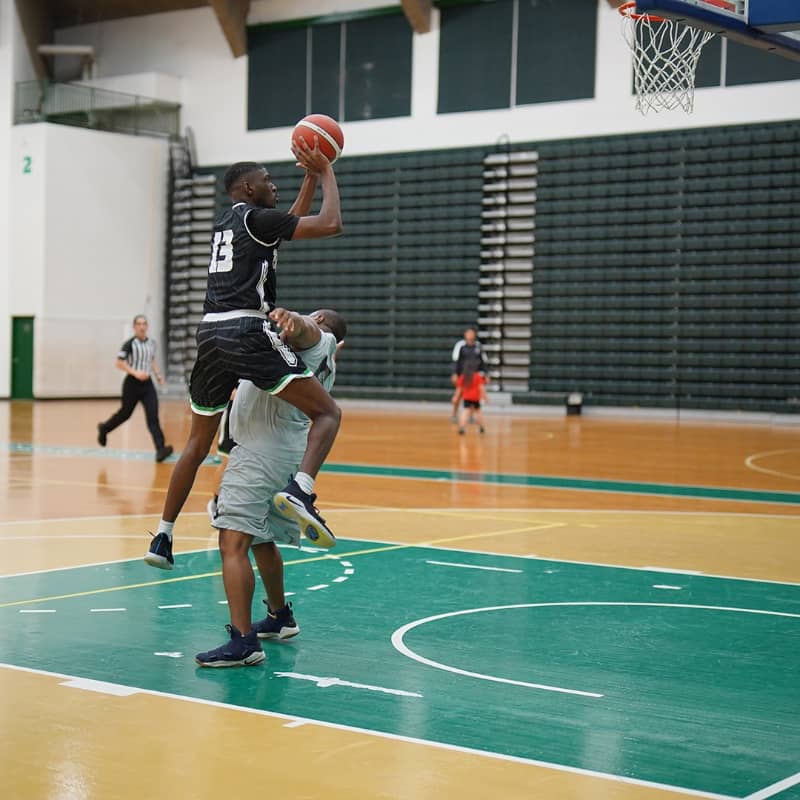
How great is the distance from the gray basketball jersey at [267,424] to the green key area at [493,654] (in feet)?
2.82

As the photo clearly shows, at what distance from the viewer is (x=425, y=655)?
212 inches

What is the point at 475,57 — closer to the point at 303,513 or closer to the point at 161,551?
the point at 161,551

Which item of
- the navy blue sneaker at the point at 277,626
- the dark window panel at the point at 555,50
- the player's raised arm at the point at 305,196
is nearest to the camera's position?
the navy blue sneaker at the point at 277,626

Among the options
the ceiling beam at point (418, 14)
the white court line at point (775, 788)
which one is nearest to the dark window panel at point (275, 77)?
the ceiling beam at point (418, 14)

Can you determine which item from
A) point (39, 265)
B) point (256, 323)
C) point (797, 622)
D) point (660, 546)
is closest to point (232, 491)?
point (256, 323)

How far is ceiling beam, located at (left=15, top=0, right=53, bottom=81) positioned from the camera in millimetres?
31844

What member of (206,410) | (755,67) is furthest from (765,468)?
(755,67)

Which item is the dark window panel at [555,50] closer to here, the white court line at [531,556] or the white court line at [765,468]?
the white court line at [765,468]

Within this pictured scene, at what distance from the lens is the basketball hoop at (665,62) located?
1234cm

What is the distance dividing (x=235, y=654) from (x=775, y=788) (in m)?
2.19

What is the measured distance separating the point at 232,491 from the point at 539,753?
1861 mm

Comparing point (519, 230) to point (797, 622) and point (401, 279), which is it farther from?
point (797, 622)

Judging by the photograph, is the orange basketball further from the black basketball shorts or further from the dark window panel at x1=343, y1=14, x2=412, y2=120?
the dark window panel at x1=343, y1=14, x2=412, y2=120

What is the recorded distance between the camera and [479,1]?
1104 inches
